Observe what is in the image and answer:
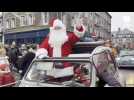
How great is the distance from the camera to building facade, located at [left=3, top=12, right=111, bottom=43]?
275 centimetres

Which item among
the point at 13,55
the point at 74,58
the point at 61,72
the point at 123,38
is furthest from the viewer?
the point at 123,38

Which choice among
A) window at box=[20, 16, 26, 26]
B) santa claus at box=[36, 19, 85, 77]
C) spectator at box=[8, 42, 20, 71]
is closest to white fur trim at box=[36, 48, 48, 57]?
santa claus at box=[36, 19, 85, 77]

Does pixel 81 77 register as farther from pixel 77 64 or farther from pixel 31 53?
pixel 31 53

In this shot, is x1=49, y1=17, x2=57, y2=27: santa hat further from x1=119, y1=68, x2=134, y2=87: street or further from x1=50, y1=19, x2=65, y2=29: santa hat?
x1=119, y1=68, x2=134, y2=87: street

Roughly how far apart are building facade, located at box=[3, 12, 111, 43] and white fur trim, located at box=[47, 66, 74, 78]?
1.28 feet

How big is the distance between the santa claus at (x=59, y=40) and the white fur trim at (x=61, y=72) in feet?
0.63

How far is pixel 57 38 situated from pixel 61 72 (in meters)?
0.42

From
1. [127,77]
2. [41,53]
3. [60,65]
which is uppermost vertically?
[41,53]

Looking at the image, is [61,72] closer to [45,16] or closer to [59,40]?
[59,40]

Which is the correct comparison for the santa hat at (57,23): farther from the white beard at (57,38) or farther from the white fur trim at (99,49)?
the white fur trim at (99,49)

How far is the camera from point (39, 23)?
9.18 feet

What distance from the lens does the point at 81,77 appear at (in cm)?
239

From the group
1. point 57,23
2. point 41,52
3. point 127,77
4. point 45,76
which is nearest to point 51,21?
point 57,23
